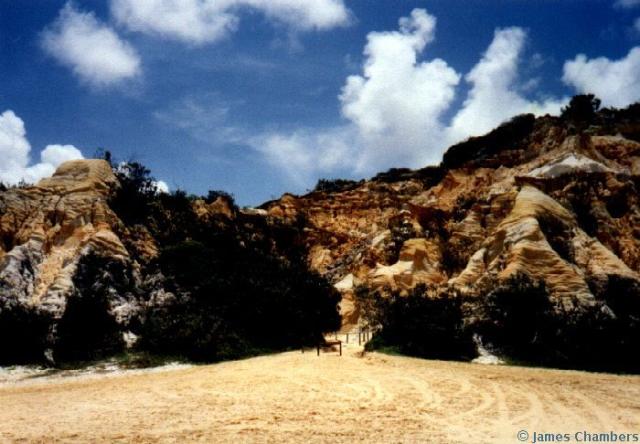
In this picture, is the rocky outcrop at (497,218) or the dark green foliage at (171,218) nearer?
the rocky outcrop at (497,218)

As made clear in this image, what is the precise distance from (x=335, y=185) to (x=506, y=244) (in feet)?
113

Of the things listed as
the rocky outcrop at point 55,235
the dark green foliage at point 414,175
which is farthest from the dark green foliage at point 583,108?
the rocky outcrop at point 55,235

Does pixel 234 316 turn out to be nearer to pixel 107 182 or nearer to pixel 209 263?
pixel 209 263

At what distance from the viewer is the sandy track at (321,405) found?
8.93m

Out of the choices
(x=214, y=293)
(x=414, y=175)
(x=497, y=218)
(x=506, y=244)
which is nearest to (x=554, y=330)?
(x=506, y=244)

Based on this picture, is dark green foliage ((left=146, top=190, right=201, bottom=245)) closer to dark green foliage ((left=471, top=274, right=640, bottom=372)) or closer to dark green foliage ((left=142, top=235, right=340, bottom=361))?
dark green foliage ((left=142, top=235, right=340, bottom=361))

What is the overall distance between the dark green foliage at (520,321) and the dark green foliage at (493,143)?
92.0 feet

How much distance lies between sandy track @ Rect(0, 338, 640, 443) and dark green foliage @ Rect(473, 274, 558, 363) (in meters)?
2.44

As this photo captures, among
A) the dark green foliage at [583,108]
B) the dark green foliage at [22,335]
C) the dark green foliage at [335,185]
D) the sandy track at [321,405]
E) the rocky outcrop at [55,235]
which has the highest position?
the dark green foliage at [583,108]

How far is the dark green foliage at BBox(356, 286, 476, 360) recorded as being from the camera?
20719 mm

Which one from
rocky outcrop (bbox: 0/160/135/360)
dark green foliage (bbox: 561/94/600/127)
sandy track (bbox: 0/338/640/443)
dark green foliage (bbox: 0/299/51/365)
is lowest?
sandy track (bbox: 0/338/640/443)

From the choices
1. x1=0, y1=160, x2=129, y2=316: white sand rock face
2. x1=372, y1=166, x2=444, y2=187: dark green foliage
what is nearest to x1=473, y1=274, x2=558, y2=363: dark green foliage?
x1=0, y1=160, x2=129, y2=316: white sand rock face

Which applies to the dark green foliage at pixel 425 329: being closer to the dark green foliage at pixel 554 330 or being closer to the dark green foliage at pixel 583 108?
the dark green foliage at pixel 554 330

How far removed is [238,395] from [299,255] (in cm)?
3157
